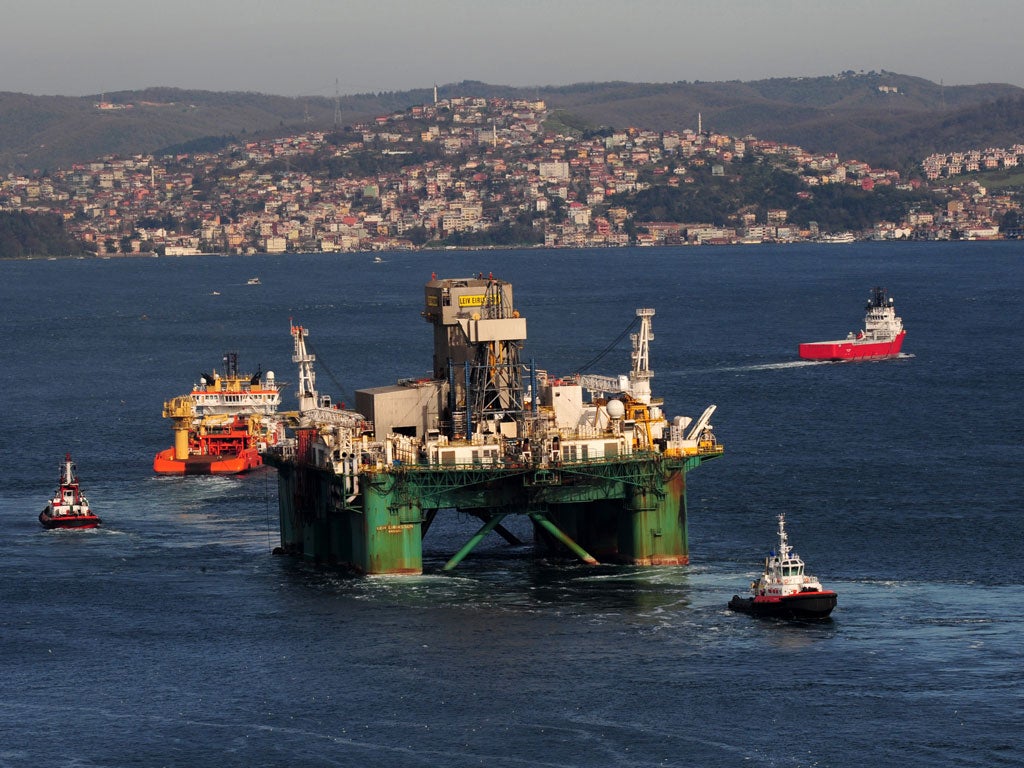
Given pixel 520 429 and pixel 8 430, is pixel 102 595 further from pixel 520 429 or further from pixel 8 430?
pixel 8 430

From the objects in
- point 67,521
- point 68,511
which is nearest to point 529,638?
point 67,521

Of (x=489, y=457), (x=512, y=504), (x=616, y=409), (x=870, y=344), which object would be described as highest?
(x=616, y=409)

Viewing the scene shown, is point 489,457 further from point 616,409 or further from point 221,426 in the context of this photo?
point 221,426

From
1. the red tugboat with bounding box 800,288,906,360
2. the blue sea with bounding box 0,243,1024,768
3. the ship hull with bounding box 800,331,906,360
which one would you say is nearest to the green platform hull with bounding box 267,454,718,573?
the blue sea with bounding box 0,243,1024,768

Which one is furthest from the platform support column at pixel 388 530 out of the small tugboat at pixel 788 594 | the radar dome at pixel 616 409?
the small tugboat at pixel 788 594

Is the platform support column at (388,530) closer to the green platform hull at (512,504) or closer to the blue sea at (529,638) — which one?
the green platform hull at (512,504)

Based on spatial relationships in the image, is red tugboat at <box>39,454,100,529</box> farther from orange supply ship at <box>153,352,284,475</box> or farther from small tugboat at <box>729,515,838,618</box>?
small tugboat at <box>729,515,838,618</box>
